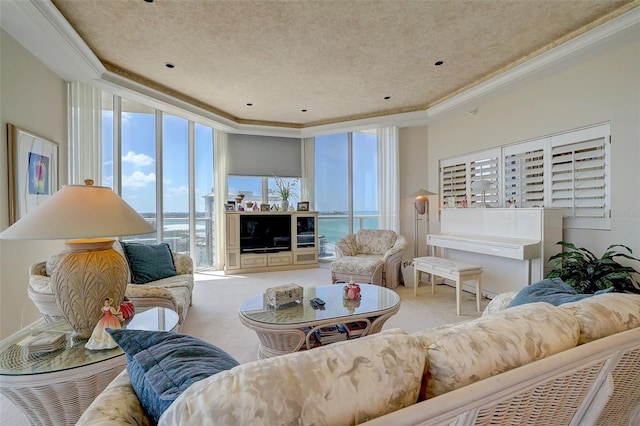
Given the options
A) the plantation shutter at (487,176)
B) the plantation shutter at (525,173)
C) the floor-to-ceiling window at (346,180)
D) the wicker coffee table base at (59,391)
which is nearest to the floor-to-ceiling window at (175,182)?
the floor-to-ceiling window at (346,180)

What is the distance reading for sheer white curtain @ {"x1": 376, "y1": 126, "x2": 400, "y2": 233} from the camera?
5.47 meters

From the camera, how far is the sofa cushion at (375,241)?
479 cm

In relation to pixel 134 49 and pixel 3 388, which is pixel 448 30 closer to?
pixel 134 49

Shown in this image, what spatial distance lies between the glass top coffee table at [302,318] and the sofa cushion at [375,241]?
2.20m

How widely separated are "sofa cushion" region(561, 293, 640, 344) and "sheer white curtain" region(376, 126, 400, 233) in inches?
172

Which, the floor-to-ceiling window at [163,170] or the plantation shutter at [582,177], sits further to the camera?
the floor-to-ceiling window at [163,170]

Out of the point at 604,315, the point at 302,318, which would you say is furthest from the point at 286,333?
the point at 604,315

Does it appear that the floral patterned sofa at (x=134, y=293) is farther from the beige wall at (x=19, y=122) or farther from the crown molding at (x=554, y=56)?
the crown molding at (x=554, y=56)

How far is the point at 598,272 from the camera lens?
269 cm

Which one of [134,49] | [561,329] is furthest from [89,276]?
[134,49]

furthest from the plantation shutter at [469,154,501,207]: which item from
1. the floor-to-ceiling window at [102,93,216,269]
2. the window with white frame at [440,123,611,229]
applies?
the floor-to-ceiling window at [102,93,216,269]

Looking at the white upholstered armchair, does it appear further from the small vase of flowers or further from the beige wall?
the beige wall

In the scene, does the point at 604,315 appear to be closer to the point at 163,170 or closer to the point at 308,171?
the point at 308,171

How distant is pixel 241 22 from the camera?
2682mm
